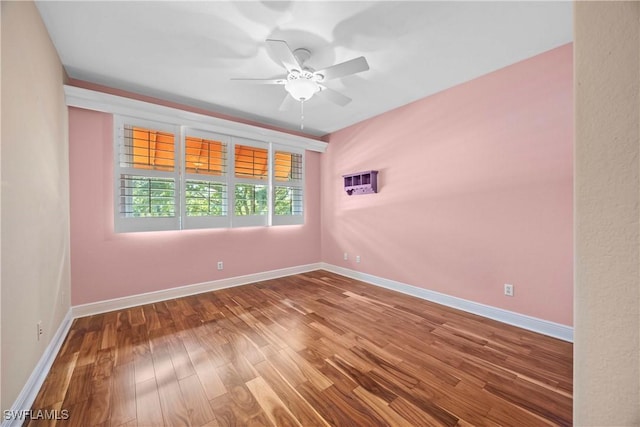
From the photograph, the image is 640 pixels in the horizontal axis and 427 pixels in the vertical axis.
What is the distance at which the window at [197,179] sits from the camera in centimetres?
294

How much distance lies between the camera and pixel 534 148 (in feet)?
7.67

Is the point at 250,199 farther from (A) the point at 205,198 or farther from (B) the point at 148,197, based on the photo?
(B) the point at 148,197

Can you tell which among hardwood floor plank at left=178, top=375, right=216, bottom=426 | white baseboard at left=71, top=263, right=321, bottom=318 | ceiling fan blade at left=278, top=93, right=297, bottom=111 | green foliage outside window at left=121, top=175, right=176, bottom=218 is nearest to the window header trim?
green foliage outside window at left=121, top=175, right=176, bottom=218

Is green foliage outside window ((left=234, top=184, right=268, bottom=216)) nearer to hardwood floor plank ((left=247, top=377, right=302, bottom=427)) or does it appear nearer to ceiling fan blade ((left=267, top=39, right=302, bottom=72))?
ceiling fan blade ((left=267, top=39, right=302, bottom=72))

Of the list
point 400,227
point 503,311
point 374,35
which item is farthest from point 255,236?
point 503,311

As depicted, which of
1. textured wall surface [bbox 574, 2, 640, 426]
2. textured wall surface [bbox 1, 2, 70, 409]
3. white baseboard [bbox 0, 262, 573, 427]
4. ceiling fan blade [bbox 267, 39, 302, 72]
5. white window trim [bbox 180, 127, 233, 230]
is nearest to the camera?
textured wall surface [bbox 574, 2, 640, 426]

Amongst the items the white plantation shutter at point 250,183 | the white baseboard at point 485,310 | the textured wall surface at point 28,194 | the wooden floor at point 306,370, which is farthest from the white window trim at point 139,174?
the white baseboard at point 485,310

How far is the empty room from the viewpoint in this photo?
53cm

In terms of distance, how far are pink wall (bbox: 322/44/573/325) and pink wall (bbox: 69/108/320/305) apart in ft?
7.54

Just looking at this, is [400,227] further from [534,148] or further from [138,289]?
[138,289]

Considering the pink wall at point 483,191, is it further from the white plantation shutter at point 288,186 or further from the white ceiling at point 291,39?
the white plantation shutter at point 288,186

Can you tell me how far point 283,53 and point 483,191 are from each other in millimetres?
2425

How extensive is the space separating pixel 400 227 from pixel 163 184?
3.21 m

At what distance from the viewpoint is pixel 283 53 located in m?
1.89
